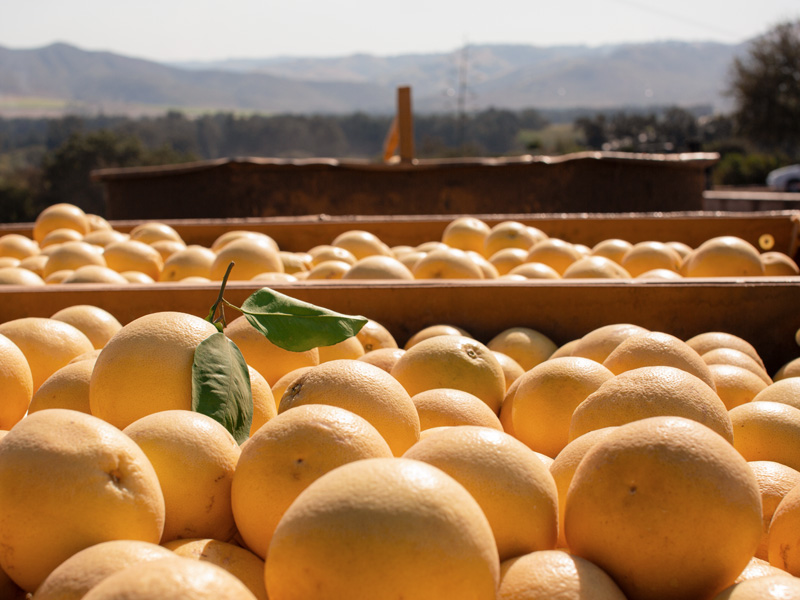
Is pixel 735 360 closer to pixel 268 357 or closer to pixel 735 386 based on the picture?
pixel 735 386

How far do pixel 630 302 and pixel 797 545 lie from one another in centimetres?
190

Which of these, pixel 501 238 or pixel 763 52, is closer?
pixel 501 238

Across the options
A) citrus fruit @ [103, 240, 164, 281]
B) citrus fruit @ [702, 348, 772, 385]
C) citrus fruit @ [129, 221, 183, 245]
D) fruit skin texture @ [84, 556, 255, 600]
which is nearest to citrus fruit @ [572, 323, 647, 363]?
citrus fruit @ [702, 348, 772, 385]

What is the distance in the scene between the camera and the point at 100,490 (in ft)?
4.08

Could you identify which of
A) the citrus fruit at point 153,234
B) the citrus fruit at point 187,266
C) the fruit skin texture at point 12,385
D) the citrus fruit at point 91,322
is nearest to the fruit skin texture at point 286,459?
the fruit skin texture at point 12,385

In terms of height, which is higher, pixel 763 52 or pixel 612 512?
pixel 763 52

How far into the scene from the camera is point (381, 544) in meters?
1.04

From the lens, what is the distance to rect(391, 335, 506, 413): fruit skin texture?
7.41ft

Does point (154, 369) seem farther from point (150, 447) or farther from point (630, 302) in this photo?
point (630, 302)

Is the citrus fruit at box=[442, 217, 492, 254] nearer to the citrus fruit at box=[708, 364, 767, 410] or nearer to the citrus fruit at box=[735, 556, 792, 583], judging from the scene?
the citrus fruit at box=[708, 364, 767, 410]

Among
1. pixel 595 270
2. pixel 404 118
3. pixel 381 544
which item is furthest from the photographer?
pixel 404 118

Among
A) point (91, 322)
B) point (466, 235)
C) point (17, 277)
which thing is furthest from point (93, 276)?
point (466, 235)

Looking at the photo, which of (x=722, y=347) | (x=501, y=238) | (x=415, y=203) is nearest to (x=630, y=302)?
(x=722, y=347)

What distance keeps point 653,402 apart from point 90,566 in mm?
1298
